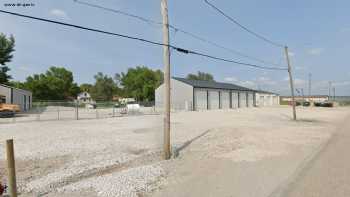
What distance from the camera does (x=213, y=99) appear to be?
4472cm

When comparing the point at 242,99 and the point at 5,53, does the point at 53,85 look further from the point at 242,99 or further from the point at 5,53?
the point at 242,99

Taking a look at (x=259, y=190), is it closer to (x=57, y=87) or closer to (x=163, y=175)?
(x=163, y=175)

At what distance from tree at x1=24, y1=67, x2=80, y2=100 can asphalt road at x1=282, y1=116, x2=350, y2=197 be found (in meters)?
69.5

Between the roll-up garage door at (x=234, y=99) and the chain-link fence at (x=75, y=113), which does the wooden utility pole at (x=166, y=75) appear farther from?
the roll-up garage door at (x=234, y=99)

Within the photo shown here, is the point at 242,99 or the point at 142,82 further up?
Result: the point at 142,82

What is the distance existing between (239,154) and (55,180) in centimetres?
550

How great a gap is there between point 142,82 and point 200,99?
32.0 meters

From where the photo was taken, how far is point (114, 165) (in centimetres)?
658

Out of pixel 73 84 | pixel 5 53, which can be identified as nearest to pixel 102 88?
pixel 73 84

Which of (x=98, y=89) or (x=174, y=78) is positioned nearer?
(x=174, y=78)

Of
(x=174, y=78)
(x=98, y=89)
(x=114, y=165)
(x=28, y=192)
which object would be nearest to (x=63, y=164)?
(x=114, y=165)

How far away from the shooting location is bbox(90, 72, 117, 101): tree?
274ft

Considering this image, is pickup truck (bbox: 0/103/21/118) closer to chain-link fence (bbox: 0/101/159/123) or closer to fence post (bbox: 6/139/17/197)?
chain-link fence (bbox: 0/101/159/123)

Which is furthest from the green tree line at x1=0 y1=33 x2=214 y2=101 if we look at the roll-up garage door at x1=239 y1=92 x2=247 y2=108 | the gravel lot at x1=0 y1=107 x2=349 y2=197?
the gravel lot at x1=0 y1=107 x2=349 y2=197
